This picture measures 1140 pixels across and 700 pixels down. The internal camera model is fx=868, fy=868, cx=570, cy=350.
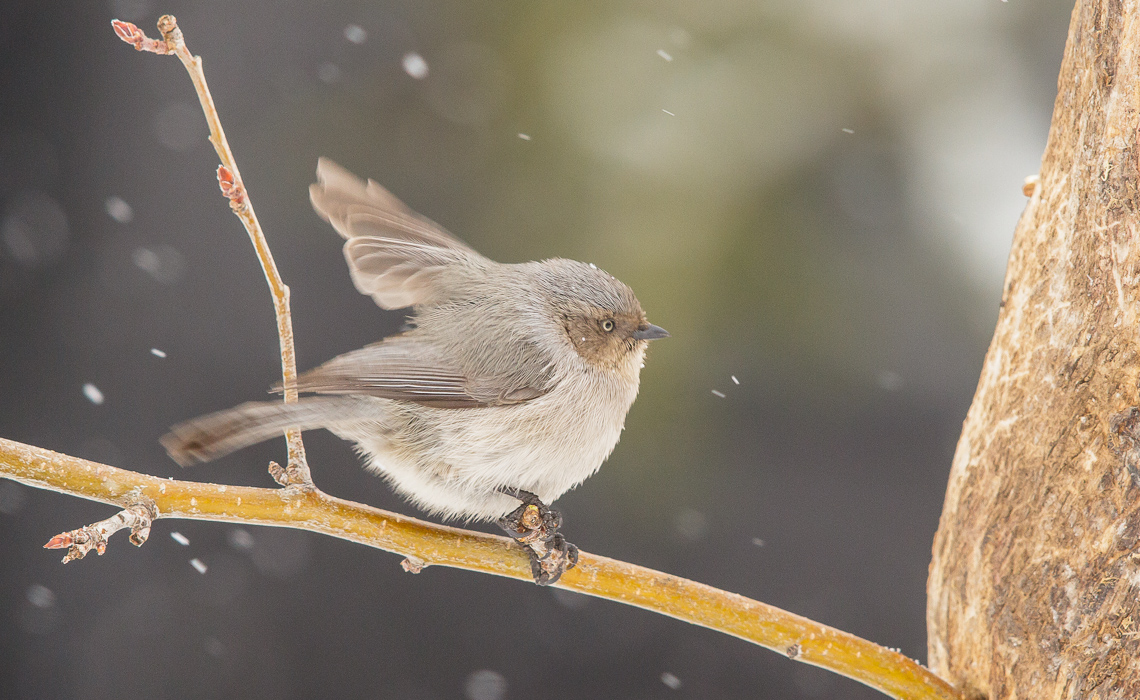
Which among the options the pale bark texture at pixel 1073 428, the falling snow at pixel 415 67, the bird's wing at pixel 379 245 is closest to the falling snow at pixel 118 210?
the falling snow at pixel 415 67

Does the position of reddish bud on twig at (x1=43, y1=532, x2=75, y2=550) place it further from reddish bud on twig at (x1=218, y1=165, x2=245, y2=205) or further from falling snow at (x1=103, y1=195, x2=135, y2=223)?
falling snow at (x1=103, y1=195, x2=135, y2=223)

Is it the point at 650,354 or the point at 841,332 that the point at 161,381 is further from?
the point at 841,332

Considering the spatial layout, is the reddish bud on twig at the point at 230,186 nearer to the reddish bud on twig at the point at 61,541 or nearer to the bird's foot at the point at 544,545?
the reddish bud on twig at the point at 61,541

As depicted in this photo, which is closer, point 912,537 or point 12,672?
point 12,672

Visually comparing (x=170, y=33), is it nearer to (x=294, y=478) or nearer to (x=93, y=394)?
(x=294, y=478)

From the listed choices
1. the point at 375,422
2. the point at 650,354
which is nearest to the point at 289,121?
the point at 650,354
